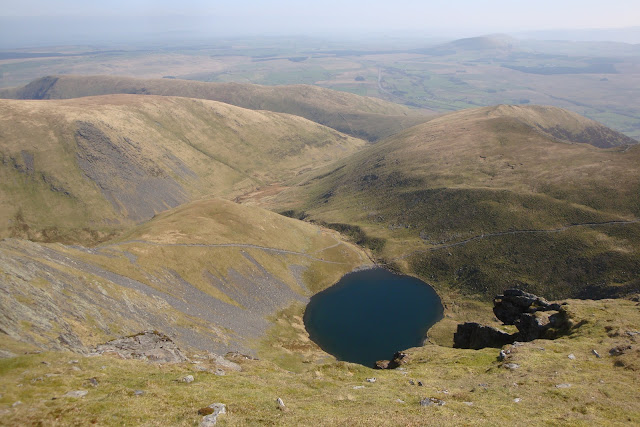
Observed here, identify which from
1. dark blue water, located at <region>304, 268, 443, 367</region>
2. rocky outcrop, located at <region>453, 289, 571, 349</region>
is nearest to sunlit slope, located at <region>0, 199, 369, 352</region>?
dark blue water, located at <region>304, 268, 443, 367</region>

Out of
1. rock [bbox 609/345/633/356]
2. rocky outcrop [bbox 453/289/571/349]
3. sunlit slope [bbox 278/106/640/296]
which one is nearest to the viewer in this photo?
rock [bbox 609/345/633/356]

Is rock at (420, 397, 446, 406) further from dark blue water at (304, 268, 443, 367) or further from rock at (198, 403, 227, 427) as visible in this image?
dark blue water at (304, 268, 443, 367)

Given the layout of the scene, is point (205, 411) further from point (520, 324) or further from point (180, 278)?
point (180, 278)

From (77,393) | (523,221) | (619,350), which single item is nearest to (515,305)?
(619,350)

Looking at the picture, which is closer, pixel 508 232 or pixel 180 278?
pixel 180 278

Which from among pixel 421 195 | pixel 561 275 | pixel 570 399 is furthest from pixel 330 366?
pixel 421 195

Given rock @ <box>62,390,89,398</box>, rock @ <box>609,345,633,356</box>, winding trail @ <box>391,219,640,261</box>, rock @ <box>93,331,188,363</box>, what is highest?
rock @ <box>62,390,89,398</box>

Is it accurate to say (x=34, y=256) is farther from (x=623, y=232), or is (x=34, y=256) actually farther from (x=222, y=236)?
(x=623, y=232)
